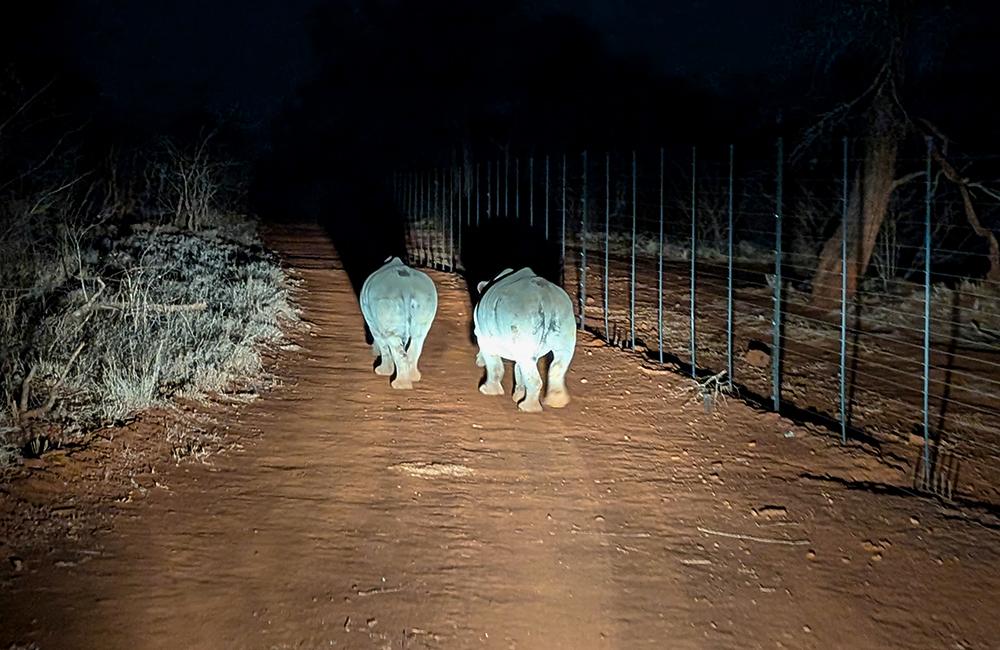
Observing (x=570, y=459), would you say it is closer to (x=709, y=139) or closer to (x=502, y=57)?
(x=709, y=139)

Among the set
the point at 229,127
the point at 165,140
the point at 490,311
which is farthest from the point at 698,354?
the point at 229,127

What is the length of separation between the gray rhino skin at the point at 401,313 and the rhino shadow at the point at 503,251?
4.65 meters

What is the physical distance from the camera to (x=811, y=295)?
12727 mm

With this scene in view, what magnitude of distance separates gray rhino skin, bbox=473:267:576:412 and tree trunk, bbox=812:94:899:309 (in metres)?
5.67

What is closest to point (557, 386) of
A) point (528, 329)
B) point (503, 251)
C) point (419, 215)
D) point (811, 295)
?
point (528, 329)

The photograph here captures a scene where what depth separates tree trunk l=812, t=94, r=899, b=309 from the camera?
11.7 meters

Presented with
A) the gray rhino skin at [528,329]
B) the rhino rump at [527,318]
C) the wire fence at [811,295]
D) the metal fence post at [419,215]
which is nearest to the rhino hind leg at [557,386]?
the gray rhino skin at [528,329]

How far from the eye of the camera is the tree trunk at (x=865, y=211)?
38.5 ft

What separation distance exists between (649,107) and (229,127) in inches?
507

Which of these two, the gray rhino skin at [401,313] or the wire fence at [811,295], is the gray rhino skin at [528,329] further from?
the wire fence at [811,295]

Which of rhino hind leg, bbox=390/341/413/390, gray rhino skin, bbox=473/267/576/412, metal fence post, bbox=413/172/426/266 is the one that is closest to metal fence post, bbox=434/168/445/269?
metal fence post, bbox=413/172/426/266

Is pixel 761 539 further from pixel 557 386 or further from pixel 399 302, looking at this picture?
pixel 399 302

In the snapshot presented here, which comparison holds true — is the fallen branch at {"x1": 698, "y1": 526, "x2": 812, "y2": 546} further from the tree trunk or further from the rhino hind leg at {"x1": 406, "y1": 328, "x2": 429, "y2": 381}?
the tree trunk

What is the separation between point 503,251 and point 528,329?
8420 mm
